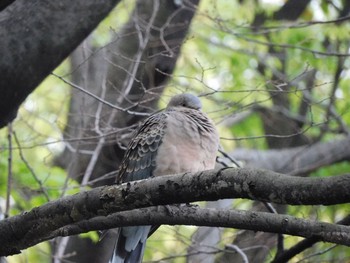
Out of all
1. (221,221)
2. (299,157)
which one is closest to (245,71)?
(299,157)

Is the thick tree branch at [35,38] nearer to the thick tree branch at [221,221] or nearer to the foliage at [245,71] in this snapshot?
the thick tree branch at [221,221]

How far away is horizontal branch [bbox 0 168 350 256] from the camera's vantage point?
246 cm

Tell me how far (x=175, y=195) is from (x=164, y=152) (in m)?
1.61

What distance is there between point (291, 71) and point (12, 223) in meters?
6.71

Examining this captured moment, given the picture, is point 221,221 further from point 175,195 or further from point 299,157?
point 299,157

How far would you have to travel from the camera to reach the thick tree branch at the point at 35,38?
432 cm

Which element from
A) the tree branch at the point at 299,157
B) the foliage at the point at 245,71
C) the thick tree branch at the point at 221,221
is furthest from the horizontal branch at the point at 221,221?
the tree branch at the point at 299,157

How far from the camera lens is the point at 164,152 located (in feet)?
14.8

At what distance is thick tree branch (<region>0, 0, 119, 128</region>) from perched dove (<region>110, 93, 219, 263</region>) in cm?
75

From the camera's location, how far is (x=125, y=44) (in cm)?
680

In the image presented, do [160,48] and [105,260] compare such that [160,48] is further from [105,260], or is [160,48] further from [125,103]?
[105,260]

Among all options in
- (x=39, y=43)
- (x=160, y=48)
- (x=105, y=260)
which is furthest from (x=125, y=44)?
(x=39, y=43)

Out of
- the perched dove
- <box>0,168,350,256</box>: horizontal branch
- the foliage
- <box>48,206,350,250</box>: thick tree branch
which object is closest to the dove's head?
the perched dove

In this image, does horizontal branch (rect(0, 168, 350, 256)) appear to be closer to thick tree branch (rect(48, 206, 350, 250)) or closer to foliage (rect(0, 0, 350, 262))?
thick tree branch (rect(48, 206, 350, 250))
